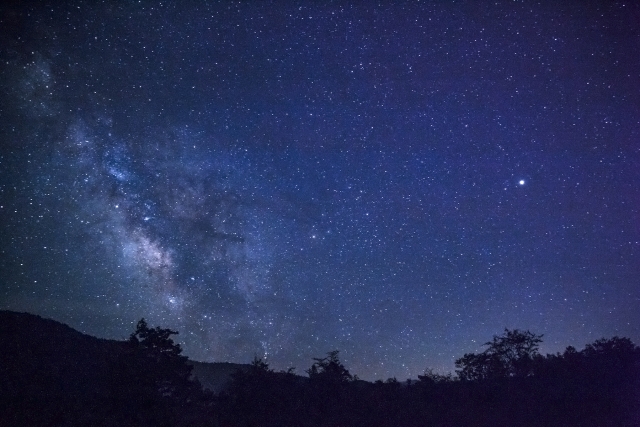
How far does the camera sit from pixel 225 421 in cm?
2383

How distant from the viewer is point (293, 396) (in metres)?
26.9

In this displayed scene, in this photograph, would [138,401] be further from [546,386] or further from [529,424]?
[546,386]

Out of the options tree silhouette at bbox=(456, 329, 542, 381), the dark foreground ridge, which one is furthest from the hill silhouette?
tree silhouette at bbox=(456, 329, 542, 381)

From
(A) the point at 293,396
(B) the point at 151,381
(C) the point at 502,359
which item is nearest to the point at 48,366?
(B) the point at 151,381

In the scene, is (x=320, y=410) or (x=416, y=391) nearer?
(x=320, y=410)

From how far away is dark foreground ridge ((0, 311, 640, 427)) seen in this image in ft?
72.8

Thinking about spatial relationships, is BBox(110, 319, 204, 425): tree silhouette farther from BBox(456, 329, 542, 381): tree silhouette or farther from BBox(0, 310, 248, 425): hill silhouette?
BBox(456, 329, 542, 381): tree silhouette

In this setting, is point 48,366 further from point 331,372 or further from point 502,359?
point 502,359

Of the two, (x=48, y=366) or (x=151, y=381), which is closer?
(x=151, y=381)

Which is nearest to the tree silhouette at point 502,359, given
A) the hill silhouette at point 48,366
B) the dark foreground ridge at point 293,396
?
the dark foreground ridge at point 293,396

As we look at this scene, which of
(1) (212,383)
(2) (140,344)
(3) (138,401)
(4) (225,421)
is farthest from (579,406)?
(1) (212,383)

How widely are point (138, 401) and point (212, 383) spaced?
A: 226ft

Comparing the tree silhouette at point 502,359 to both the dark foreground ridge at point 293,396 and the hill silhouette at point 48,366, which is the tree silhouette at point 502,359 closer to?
the dark foreground ridge at point 293,396

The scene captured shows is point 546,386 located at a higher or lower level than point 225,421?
higher
